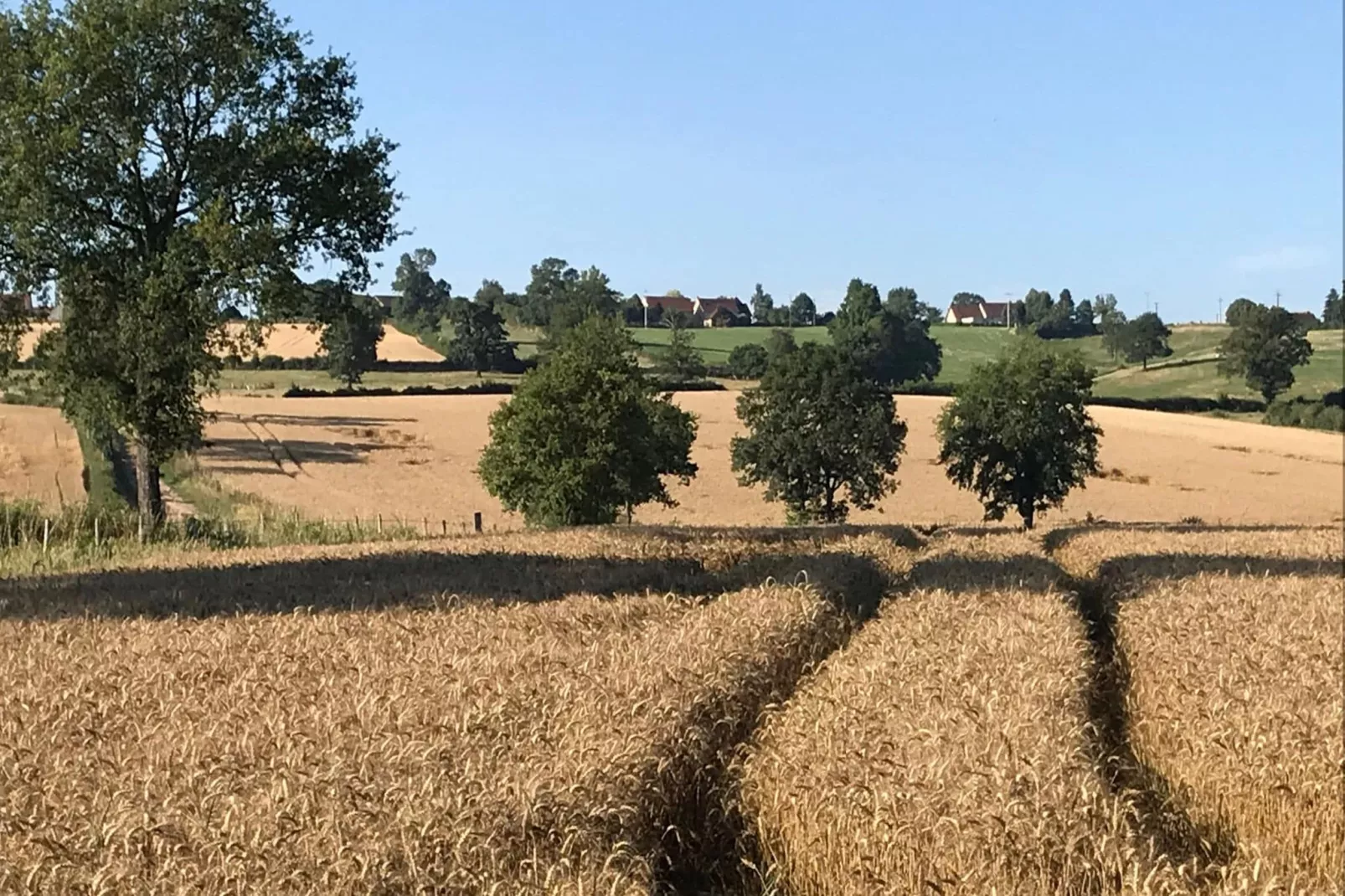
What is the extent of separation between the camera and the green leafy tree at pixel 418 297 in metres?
134

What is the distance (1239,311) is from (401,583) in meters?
97.1

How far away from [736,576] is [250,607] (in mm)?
6546

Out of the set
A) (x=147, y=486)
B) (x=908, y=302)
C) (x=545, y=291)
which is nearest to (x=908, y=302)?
(x=908, y=302)

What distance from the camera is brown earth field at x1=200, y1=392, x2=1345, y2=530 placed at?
56.9 metres

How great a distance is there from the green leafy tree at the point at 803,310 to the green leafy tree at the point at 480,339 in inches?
2603

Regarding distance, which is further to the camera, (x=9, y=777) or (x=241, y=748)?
(x=241, y=748)

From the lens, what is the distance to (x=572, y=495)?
42.6 m

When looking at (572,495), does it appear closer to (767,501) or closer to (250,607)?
(767,501)

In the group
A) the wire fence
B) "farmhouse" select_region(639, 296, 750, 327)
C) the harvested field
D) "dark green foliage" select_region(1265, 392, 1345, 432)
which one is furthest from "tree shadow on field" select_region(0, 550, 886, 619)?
"farmhouse" select_region(639, 296, 750, 327)

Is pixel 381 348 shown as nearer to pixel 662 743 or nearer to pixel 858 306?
pixel 858 306

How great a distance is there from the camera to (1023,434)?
179 feet

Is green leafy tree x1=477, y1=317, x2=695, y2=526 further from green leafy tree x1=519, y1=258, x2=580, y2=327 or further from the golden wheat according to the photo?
green leafy tree x1=519, y1=258, x2=580, y2=327

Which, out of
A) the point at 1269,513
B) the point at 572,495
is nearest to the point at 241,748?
the point at 572,495

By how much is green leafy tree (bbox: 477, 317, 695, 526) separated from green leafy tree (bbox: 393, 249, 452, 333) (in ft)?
291
